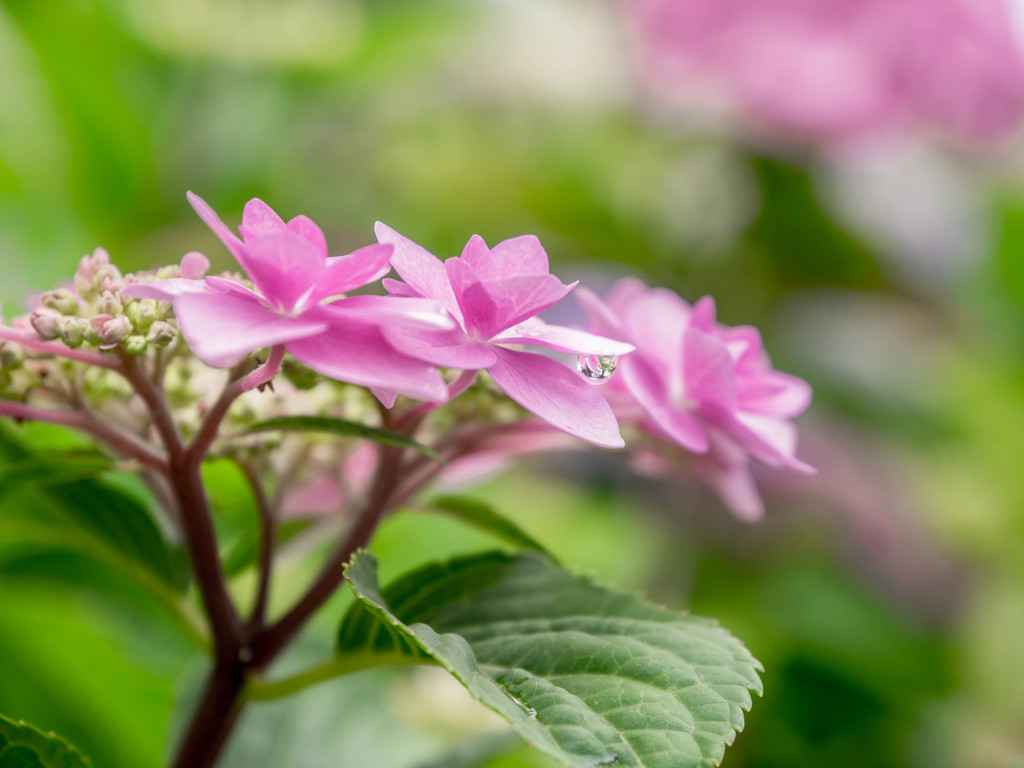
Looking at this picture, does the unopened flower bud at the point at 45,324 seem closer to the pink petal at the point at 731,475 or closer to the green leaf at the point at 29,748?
the green leaf at the point at 29,748

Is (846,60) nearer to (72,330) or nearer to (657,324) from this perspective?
(657,324)

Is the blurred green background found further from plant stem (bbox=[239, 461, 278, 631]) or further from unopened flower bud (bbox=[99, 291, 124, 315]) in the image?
unopened flower bud (bbox=[99, 291, 124, 315])

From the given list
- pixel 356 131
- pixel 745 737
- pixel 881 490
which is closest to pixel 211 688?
pixel 745 737

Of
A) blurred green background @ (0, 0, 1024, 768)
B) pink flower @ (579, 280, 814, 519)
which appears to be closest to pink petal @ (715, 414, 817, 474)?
pink flower @ (579, 280, 814, 519)

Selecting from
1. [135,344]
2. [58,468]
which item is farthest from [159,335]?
[58,468]

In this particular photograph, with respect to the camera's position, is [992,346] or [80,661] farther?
[992,346]

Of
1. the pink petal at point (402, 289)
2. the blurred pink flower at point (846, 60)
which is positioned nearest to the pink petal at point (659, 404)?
the pink petal at point (402, 289)

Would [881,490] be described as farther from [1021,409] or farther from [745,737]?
[745,737]
